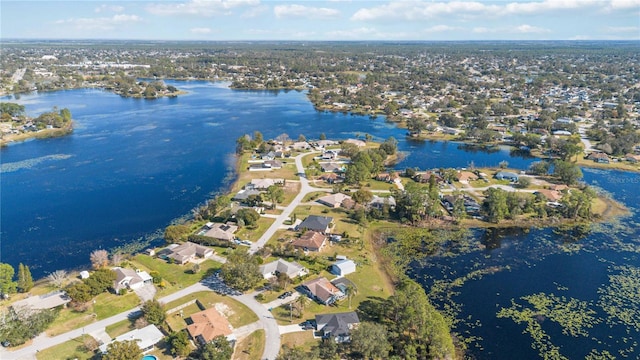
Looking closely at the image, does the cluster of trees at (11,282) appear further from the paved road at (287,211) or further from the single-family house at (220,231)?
the paved road at (287,211)

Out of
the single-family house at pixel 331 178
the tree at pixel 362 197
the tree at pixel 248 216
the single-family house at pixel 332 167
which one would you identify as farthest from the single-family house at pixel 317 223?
the single-family house at pixel 332 167

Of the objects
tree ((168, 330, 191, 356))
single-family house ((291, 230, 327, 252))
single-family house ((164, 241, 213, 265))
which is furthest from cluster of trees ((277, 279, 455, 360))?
single-family house ((164, 241, 213, 265))

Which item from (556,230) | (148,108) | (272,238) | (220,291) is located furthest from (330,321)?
(148,108)

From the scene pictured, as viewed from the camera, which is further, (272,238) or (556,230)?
(556,230)

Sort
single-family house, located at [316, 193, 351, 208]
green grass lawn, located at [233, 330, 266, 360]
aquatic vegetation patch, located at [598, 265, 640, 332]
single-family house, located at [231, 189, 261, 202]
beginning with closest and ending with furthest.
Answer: green grass lawn, located at [233, 330, 266, 360] → aquatic vegetation patch, located at [598, 265, 640, 332] → single-family house, located at [316, 193, 351, 208] → single-family house, located at [231, 189, 261, 202]

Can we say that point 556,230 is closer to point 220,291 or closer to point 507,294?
point 507,294

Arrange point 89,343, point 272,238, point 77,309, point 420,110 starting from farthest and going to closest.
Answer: point 420,110, point 272,238, point 77,309, point 89,343

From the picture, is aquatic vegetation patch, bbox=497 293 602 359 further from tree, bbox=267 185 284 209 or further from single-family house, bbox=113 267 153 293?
single-family house, bbox=113 267 153 293
